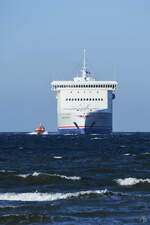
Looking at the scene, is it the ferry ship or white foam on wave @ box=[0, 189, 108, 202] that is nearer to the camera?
white foam on wave @ box=[0, 189, 108, 202]

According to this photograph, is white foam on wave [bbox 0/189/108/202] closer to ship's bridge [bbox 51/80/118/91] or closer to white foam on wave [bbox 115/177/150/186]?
white foam on wave [bbox 115/177/150/186]

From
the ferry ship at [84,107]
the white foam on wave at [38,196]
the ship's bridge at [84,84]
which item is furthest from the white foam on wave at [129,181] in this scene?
the ship's bridge at [84,84]

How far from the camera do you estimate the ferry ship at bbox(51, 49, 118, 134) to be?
128375 millimetres

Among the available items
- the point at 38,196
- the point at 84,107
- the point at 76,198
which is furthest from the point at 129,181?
the point at 84,107

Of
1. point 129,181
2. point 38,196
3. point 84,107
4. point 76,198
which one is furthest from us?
point 84,107

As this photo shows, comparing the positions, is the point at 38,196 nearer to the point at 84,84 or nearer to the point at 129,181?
the point at 129,181

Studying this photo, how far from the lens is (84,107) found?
12962 cm

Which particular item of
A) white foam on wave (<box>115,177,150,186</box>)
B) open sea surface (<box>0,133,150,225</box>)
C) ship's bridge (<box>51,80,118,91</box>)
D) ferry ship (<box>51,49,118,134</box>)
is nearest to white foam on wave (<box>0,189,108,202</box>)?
open sea surface (<box>0,133,150,225</box>)

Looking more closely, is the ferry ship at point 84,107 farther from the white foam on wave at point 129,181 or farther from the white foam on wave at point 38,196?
the white foam on wave at point 38,196

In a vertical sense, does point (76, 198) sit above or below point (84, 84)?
below

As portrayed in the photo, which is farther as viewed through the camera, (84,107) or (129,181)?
(84,107)

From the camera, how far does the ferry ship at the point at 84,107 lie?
5054 inches

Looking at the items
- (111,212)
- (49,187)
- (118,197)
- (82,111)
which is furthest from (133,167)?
(82,111)

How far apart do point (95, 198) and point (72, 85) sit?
361 ft
